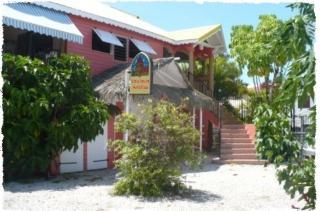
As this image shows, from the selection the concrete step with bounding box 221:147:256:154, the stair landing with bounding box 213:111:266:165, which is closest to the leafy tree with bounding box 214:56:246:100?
the stair landing with bounding box 213:111:266:165

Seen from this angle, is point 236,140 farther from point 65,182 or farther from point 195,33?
point 65,182

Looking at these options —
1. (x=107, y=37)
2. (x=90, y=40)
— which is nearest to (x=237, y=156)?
(x=107, y=37)

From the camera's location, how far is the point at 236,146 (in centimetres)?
1741

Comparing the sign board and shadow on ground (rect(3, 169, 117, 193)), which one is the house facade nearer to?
shadow on ground (rect(3, 169, 117, 193))

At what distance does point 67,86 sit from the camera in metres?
11.6

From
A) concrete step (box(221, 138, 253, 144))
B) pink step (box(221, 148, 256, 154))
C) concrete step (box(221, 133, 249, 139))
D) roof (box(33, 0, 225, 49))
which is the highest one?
roof (box(33, 0, 225, 49))

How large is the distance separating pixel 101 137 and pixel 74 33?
11.9 ft

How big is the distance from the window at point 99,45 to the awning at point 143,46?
1.16m

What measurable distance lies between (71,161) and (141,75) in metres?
3.86

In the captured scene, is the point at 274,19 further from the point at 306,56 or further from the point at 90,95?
the point at 306,56

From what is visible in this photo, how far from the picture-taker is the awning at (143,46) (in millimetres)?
17812

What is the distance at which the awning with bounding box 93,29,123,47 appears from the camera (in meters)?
16.2

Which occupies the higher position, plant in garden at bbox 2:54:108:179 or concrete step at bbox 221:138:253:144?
plant in garden at bbox 2:54:108:179

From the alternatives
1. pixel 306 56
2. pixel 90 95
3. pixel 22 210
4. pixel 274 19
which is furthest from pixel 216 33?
pixel 306 56
